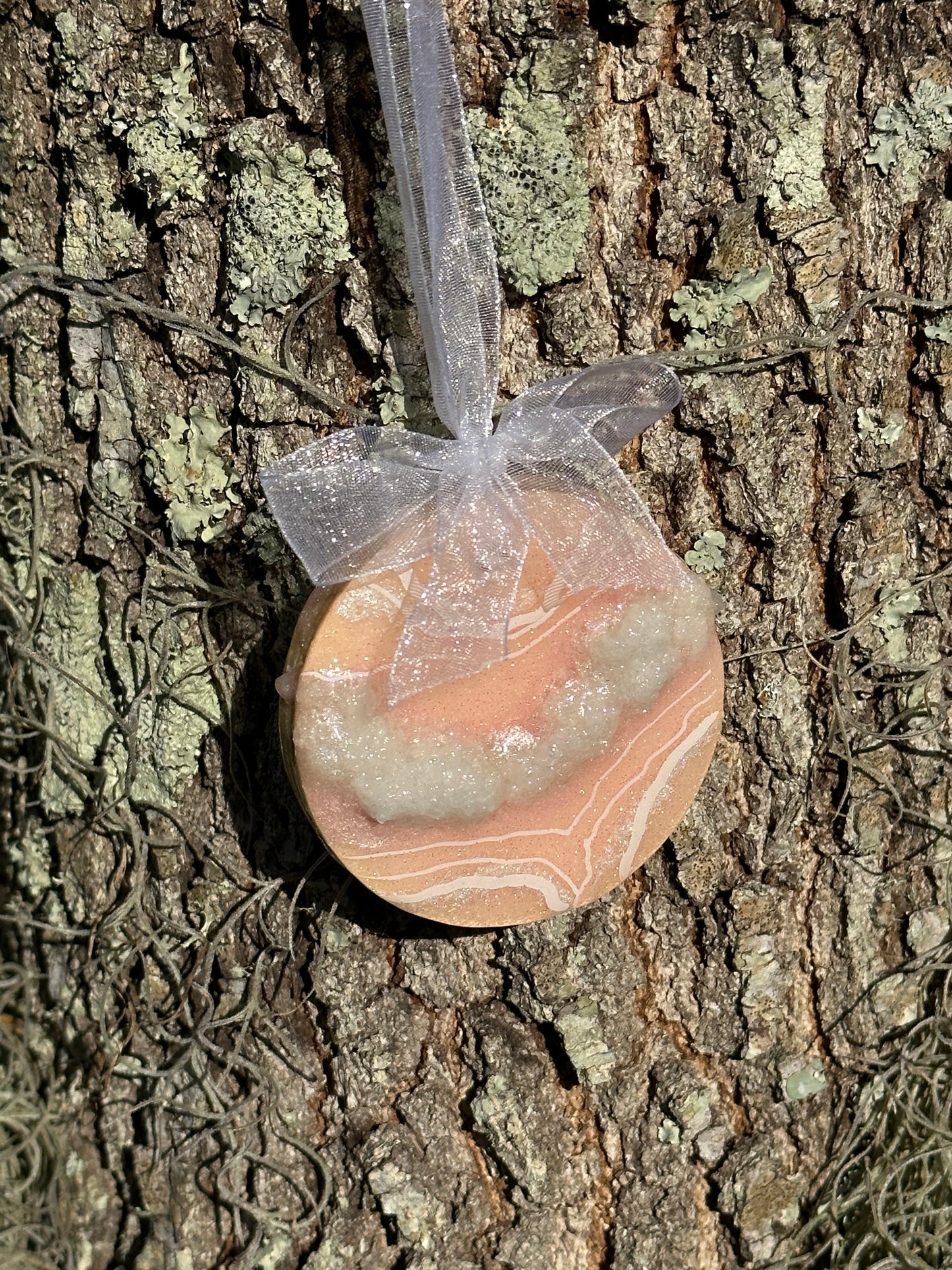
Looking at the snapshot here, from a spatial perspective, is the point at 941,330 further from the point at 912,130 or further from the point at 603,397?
the point at 603,397

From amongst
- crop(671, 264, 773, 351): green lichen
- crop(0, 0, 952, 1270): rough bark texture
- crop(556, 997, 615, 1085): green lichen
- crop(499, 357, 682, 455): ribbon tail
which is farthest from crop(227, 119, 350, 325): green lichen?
crop(556, 997, 615, 1085): green lichen

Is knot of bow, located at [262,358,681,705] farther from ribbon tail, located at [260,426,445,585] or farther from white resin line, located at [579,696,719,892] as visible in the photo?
white resin line, located at [579,696,719,892]

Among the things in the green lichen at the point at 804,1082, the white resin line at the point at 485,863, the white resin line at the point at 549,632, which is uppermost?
the white resin line at the point at 549,632

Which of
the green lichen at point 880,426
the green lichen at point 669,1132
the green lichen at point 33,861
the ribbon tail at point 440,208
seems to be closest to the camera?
the ribbon tail at point 440,208

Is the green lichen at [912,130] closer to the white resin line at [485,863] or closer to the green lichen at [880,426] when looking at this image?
the green lichen at [880,426]

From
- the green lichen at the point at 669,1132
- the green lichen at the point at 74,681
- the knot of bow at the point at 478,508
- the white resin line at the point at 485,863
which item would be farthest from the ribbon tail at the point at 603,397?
the green lichen at the point at 669,1132

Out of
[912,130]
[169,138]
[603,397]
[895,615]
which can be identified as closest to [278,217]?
[169,138]

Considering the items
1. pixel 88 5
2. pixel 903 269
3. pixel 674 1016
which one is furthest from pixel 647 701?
pixel 88 5

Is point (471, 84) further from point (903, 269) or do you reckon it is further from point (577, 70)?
point (903, 269)
